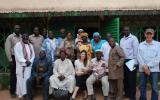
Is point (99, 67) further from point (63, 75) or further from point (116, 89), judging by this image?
point (63, 75)

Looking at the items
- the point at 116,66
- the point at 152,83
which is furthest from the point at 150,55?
the point at 116,66

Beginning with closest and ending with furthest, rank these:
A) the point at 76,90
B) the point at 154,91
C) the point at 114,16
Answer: the point at 154,91 → the point at 76,90 → the point at 114,16

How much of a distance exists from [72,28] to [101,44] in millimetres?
2381

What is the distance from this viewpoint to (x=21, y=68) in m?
11.1

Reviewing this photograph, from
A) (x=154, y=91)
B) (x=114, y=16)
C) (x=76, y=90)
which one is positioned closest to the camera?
(x=154, y=91)

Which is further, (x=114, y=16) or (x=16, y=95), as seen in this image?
(x=114, y=16)

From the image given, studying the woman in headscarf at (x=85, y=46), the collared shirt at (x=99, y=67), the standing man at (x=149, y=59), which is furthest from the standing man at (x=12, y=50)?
the standing man at (x=149, y=59)

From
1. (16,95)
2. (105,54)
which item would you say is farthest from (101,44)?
(16,95)

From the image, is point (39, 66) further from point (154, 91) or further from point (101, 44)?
point (154, 91)

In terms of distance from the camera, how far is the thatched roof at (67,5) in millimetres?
13422

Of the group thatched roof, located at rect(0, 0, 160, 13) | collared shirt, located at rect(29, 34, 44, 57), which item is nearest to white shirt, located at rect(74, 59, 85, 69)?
collared shirt, located at rect(29, 34, 44, 57)

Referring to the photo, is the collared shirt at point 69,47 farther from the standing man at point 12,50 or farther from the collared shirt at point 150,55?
the collared shirt at point 150,55

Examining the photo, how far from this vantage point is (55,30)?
1330 centimetres

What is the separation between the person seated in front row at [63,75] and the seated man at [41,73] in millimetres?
170
